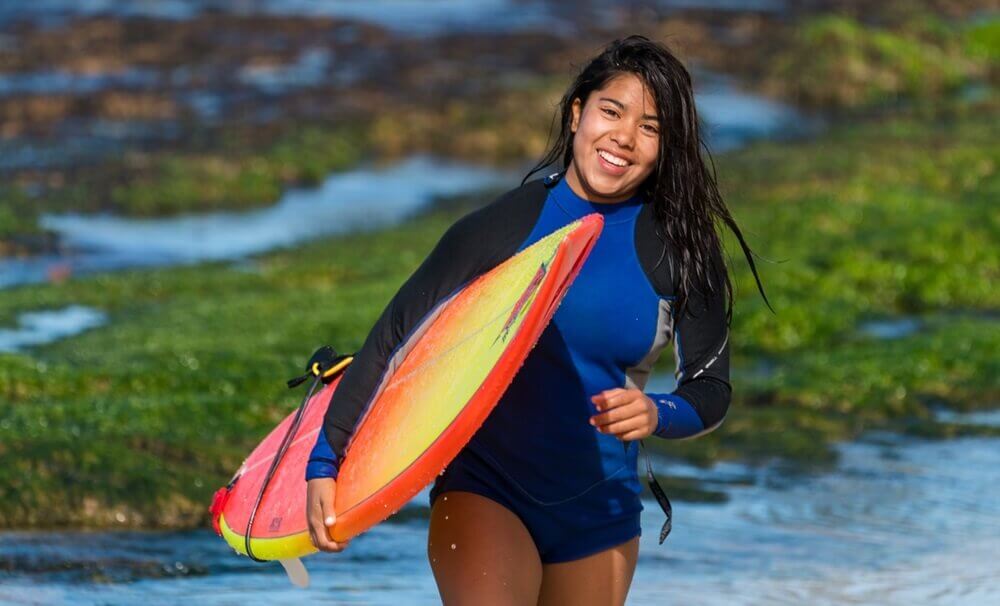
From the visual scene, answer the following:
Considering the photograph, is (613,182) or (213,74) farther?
(213,74)

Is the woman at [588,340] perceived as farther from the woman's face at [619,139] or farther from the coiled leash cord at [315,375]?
the coiled leash cord at [315,375]

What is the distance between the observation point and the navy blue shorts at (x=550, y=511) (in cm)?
477

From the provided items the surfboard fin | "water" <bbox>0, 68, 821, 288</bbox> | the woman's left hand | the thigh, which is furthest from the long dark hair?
"water" <bbox>0, 68, 821, 288</bbox>

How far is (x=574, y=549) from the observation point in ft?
15.9

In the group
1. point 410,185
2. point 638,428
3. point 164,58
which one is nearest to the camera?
point 638,428

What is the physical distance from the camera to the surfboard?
4.33 m

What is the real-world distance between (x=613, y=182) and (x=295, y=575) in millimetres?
1503

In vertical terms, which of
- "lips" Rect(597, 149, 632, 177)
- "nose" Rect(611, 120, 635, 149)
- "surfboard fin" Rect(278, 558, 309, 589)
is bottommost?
"surfboard fin" Rect(278, 558, 309, 589)

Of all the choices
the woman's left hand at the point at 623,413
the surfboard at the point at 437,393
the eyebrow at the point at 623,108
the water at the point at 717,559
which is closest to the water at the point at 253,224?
the water at the point at 717,559

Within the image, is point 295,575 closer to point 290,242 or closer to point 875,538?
point 875,538

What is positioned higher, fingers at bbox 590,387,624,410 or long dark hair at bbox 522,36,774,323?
long dark hair at bbox 522,36,774,323

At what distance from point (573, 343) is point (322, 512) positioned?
830mm

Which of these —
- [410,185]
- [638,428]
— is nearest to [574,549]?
[638,428]

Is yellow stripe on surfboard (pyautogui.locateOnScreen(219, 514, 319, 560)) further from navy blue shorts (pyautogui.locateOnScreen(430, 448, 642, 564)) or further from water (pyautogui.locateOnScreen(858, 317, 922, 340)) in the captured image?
water (pyautogui.locateOnScreen(858, 317, 922, 340))
